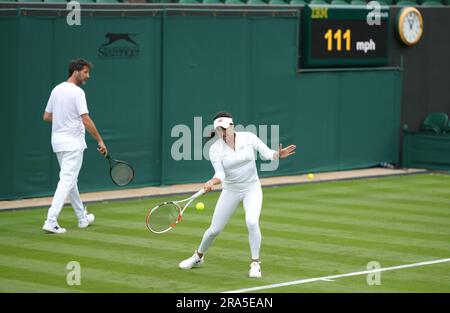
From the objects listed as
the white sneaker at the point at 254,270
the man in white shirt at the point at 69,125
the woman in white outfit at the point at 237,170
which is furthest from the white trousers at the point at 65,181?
the white sneaker at the point at 254,270

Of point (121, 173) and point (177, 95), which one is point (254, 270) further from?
point (177, 95)

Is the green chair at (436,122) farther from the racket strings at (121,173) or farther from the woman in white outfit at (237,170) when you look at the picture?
the woman in white outfit at (237,170)

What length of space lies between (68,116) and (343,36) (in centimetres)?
929

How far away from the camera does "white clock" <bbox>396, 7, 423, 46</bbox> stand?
79.6ft

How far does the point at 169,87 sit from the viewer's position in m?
20.4

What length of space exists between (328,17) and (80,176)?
22.2ft

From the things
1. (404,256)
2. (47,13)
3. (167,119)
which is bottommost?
(404,256)

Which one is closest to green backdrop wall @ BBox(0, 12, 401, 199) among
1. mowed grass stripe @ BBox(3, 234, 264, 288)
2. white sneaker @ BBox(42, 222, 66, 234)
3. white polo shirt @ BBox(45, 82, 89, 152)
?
white polo shirt @ BBox(45, 82, 89, 152)

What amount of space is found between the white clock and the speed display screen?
13.0 inches

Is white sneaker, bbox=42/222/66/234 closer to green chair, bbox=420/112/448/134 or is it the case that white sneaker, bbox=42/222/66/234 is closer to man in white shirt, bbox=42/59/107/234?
man in white shirt, bbox=42/59/107/234

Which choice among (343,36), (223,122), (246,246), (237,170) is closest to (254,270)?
(237,170)
